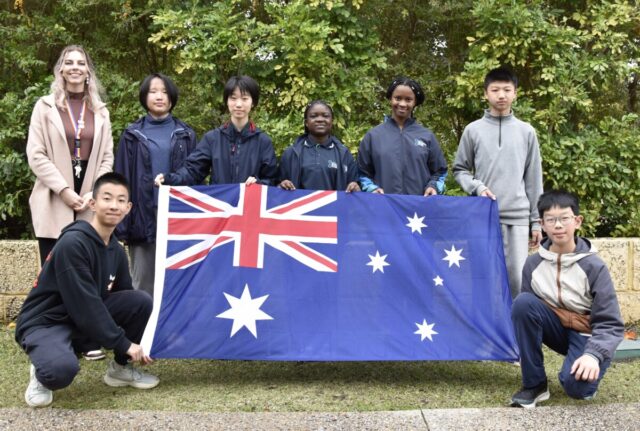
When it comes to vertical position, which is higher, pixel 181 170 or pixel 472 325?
pixel 181 170

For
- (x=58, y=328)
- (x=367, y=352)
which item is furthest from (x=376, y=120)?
(x=58, y=328)

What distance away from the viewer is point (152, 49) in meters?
6.73

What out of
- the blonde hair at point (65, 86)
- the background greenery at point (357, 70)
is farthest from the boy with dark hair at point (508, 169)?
the blonde hair at point (65, 86)

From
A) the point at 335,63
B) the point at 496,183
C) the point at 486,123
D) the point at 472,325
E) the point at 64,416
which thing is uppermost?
the point at 335,63

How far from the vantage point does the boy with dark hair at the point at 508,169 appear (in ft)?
14.1

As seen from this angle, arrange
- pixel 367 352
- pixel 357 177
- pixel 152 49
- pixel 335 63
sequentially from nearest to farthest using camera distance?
pixel 367 352, pixel 357 177, pixel 335 63, pixel 152 49

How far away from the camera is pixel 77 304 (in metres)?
3.34

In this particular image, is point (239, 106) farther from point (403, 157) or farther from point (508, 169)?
point (508, 169)

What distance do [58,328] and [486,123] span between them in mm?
2864

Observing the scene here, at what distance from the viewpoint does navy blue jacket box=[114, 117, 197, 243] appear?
165 inches

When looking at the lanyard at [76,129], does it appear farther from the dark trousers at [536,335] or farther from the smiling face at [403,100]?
the dark trousers at [536,335]

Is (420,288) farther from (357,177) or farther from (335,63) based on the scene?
(335,63)

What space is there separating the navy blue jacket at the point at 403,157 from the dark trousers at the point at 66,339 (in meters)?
1.62

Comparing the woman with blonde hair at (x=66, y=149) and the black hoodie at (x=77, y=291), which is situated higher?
the woman with blonde hair at (x=66, y=149)
